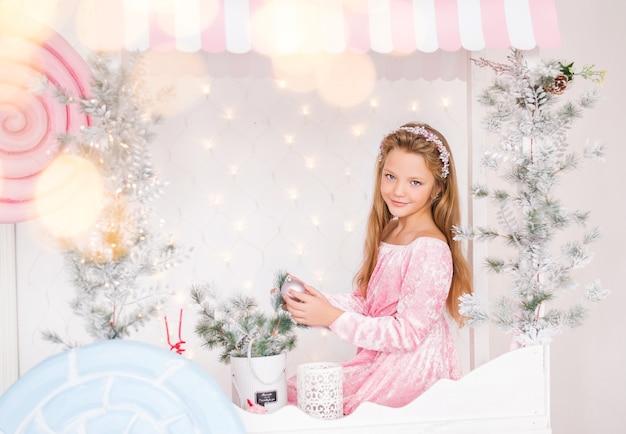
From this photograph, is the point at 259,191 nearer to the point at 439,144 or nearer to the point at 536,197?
the point at 439,144

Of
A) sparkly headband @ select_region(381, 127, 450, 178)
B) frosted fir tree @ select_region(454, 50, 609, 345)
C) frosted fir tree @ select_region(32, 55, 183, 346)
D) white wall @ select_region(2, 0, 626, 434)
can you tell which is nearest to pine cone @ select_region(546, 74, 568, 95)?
frosted fir tree @ select_region(454, 50, 609, 345)

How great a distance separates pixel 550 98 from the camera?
1838 mm

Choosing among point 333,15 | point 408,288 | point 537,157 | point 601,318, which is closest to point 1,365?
point 408,288

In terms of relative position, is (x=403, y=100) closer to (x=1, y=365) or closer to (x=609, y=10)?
(x=609, y=10)

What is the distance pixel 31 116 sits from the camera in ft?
6.73

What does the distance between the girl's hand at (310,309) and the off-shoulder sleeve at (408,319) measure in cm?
4

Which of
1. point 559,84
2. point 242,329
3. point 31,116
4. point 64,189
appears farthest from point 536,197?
point 31,116

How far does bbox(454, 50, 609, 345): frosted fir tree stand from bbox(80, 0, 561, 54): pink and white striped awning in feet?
0.43

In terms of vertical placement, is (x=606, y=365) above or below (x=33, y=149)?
below

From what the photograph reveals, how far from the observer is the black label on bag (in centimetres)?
186

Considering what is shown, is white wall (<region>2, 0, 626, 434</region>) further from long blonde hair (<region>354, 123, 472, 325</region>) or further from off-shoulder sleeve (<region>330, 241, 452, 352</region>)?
off-shoulder sleeve (<region>330, 241, 452, 352</region>)

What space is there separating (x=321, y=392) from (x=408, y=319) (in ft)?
1.26

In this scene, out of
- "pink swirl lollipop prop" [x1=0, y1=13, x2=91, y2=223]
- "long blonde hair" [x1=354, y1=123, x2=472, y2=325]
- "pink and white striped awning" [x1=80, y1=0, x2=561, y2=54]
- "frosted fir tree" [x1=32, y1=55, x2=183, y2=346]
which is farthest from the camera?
"long blonde hair" [x1=354, y1=123, x2=472, y2=325]

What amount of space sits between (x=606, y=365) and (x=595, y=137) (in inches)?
34.9
